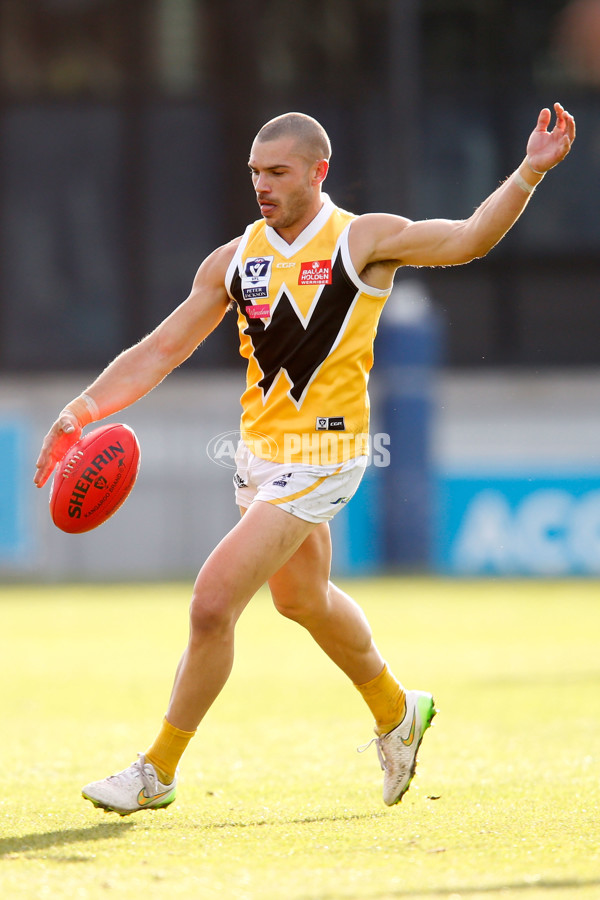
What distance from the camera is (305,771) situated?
18.6 feet

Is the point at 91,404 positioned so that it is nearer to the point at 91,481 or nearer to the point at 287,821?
the point at 91,481

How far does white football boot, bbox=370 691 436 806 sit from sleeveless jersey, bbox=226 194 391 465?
1.02 meters

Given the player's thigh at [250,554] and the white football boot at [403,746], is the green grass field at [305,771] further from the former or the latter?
the player's thigh at [250,554]

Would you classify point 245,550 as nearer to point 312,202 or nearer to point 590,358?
point 312,202

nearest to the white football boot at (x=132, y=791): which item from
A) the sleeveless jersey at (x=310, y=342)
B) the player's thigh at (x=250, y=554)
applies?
the player's thigh at (x=250, y=554)

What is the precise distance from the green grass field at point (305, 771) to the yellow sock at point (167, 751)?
0.16 m

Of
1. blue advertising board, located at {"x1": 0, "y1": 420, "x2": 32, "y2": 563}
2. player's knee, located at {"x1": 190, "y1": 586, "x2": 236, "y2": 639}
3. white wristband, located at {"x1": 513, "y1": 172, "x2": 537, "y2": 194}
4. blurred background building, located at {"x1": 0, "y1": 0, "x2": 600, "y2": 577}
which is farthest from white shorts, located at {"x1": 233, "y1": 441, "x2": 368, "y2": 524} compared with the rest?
blurred background building, located at {"x1": 0, "y1": 0, "x2": 600, "y2": 577}

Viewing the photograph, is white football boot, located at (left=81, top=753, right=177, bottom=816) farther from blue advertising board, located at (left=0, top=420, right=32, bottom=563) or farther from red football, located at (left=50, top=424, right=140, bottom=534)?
blue advertising board, located at (left=0, top=420, right=32, bottom=563)

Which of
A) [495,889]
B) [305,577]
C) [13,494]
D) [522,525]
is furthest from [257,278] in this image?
[13,494]

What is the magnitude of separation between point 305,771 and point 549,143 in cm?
260

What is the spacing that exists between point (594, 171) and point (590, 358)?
257 centimetres

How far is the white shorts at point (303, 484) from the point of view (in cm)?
473

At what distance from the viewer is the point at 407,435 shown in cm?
1705

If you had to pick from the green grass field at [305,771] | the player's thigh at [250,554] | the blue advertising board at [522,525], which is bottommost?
the blue advertising board at [522,525]
